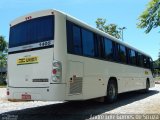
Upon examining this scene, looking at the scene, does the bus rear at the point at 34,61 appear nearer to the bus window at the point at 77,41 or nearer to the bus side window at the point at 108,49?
the bus window at the point at 77,41

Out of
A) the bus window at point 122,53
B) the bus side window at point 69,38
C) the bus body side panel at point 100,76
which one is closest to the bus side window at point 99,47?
the bus body side panel at point 100,76

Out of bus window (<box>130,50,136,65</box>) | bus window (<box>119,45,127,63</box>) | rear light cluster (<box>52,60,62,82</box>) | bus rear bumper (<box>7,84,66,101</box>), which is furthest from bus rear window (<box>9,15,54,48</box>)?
bus window (<box>130,50,136,65</box>)

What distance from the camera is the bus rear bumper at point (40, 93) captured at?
32.1 ft

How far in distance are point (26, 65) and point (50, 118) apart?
6.70ft

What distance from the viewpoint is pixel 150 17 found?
11.8m

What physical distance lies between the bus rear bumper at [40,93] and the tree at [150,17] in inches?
167

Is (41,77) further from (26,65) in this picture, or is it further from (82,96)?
(82,96)

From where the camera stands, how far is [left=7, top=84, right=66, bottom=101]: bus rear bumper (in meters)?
9.79

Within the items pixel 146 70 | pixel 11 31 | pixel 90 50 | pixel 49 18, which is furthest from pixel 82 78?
pixel 146 70

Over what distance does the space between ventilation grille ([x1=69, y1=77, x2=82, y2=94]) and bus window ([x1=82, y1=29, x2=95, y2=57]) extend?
1.14 m

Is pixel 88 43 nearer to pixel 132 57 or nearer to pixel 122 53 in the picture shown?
pixel 122 53

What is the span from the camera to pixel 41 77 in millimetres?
10203

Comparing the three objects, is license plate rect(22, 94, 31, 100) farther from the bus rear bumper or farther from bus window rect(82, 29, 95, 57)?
bus window rect(82, 29, 95, 57)

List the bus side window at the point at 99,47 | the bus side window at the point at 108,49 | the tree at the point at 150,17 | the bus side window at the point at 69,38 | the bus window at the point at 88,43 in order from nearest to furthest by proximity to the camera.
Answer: the bus side window at the point at 69,38 → the tree at the point at 150,17 → the bus window at the point at 88,43 → the bus side window at the point at 99,47 → the bus side window at the point at 108,49
